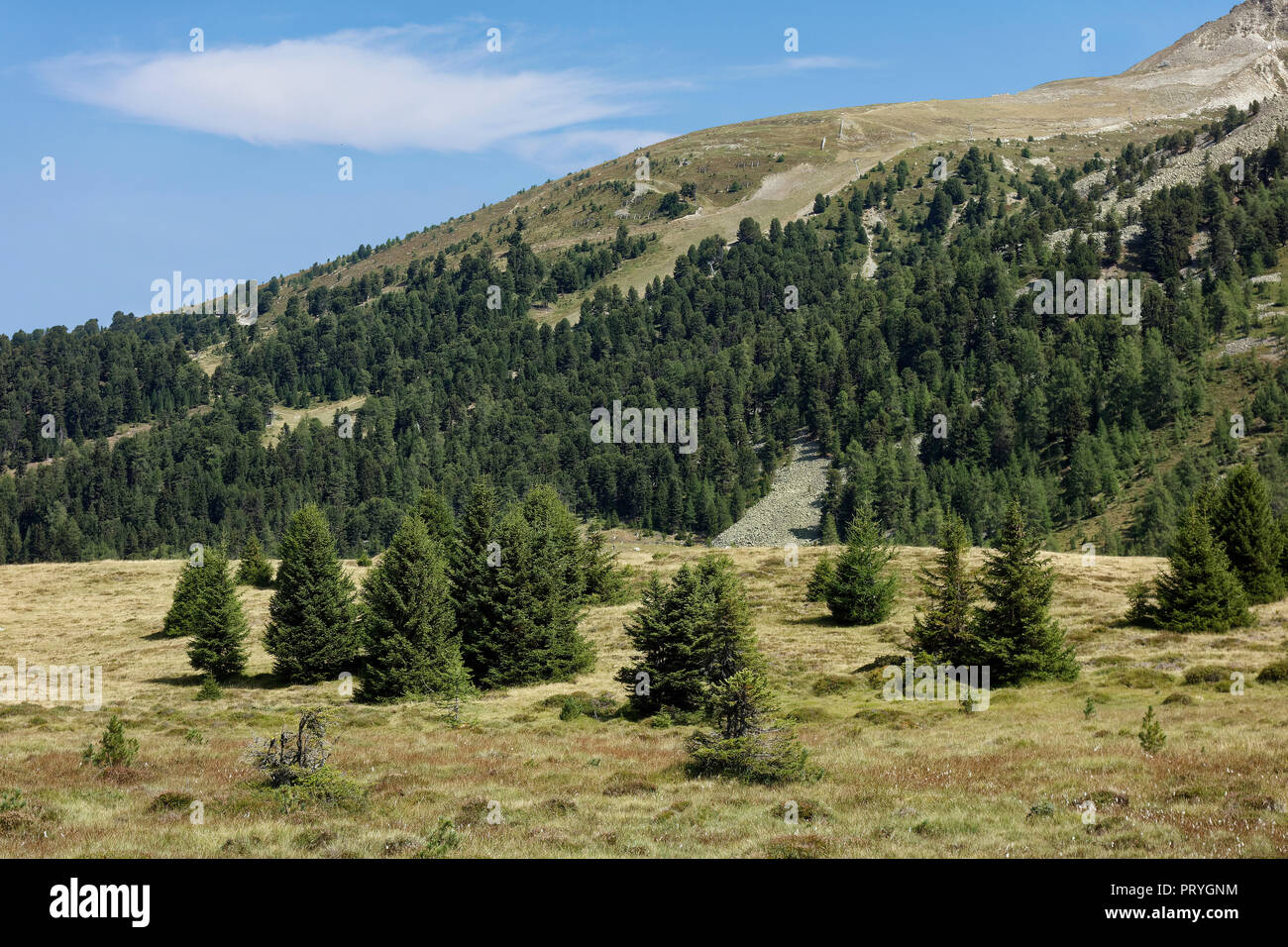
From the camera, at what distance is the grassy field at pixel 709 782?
17.5m

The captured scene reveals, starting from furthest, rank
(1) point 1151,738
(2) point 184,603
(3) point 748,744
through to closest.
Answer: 1. (2) point 184,603
2. (3) point 748,744
3. (1) point 1151,738

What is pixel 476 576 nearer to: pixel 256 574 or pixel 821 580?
pixel 821 580

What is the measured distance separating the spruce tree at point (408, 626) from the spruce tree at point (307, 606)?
508cm

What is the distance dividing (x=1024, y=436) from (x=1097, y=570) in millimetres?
113863

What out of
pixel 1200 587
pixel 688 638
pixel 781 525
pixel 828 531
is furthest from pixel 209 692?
pixel 781 525

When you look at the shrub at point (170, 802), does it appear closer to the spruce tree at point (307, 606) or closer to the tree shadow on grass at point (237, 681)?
the tree shadow on grass at point (237, 681)

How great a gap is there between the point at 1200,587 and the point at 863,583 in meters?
21.0

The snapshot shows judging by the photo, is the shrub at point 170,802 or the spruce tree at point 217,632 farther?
the spruce tree at point 217,632

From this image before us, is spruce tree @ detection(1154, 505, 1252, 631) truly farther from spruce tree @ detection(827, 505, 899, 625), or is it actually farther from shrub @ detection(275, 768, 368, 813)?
shrub @ detection(275, 768, 368, 813)

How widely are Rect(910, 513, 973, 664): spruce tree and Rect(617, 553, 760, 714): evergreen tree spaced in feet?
34.0

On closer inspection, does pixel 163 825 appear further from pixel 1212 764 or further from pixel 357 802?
pixel 1212 764

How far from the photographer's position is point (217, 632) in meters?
56.6

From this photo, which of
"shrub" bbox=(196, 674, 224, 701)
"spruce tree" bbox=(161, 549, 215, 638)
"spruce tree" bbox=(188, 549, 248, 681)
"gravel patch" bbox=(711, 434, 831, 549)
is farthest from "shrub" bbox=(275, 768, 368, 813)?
"gravel patch" bbox=(711, 434, 831, 549)

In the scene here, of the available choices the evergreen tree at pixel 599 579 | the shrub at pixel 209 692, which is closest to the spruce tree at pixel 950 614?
the evergreen tree at pixel 599 579
